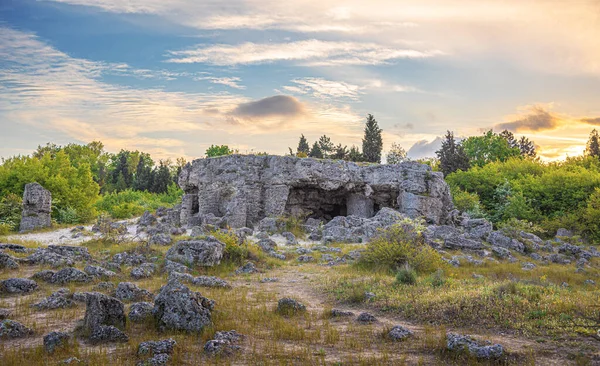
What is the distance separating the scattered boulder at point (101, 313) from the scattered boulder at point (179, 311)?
616mm

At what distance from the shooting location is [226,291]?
35.9 feet

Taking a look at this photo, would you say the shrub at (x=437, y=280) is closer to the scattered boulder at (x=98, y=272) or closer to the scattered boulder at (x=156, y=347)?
the scattered boulder at (x=156, y=347)

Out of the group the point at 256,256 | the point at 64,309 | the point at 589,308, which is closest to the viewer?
the point at 589,308

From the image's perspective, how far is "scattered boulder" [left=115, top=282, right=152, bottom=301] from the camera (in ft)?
31.1

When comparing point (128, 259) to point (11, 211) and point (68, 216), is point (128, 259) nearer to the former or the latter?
point (11, 211)

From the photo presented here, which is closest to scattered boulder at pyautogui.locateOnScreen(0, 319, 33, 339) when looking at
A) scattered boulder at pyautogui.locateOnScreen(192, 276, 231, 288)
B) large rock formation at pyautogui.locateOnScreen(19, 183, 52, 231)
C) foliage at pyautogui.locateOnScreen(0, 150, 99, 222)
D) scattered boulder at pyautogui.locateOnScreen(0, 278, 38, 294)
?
scattered boulder at pyautogui.locateOnScreen(0, 278, 38, 294)

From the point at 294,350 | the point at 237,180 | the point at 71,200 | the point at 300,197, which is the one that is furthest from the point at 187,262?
the point at 71,200

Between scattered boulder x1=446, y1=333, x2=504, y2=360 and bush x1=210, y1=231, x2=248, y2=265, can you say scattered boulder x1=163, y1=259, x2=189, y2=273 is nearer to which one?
bush x1=210, y1=231, x2=248, y2=265

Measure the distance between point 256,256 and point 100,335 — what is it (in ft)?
30.3

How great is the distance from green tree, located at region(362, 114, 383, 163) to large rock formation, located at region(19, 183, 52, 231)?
32.5 metres

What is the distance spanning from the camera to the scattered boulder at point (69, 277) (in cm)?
1089

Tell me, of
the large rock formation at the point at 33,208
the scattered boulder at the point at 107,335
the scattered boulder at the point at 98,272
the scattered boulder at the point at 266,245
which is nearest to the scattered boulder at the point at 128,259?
the scattered boulder at the point at 98,272

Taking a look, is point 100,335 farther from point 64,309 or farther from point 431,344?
point 431,344

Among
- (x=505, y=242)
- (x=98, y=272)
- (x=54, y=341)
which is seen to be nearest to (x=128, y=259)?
(x=98, y=272)
